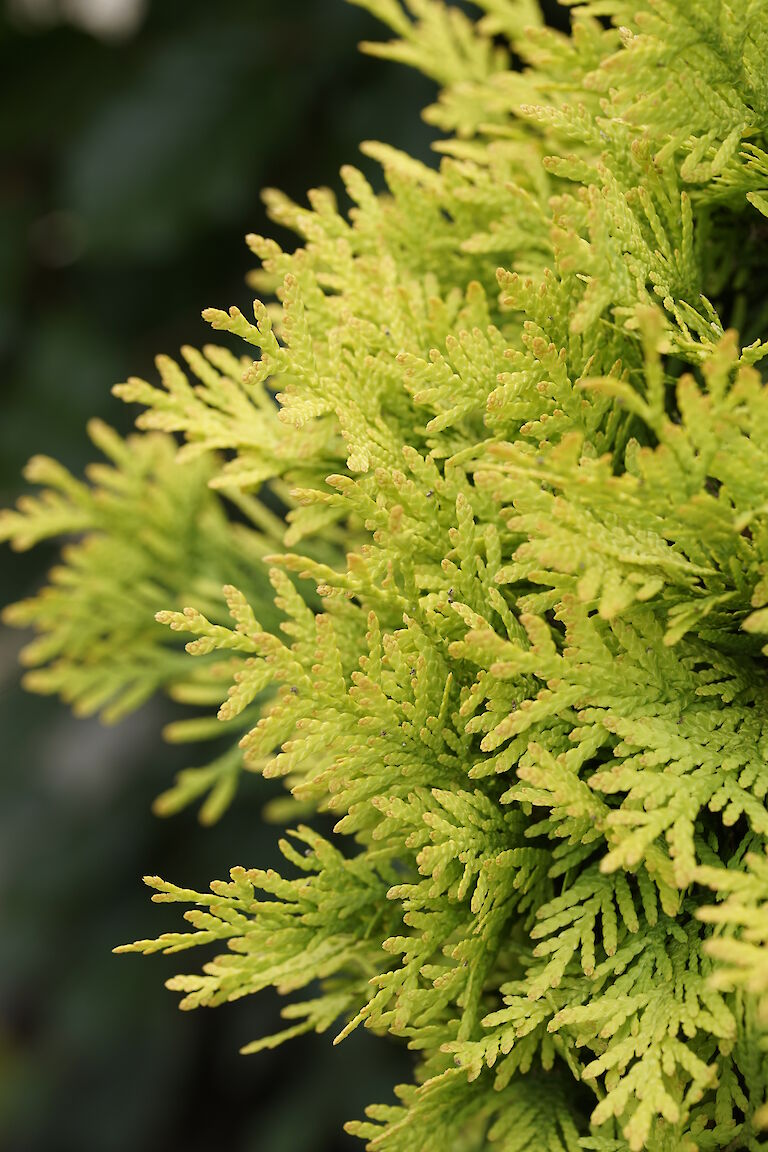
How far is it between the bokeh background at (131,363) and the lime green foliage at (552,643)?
1.10 meters

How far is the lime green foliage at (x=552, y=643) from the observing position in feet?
2.23

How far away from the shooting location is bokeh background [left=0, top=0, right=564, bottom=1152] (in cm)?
208

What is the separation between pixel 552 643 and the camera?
0.70 m

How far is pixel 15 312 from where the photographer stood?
2.36 meters

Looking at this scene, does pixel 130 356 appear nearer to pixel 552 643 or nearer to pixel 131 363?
pixel 131 363

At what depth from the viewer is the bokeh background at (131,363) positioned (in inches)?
81.7

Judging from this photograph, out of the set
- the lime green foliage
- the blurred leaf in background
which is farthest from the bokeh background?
the lime green foliage

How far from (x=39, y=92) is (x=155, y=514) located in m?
1.54

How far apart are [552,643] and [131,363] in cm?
188

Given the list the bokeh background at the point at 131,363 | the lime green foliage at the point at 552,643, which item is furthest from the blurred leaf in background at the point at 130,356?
the lime green foliage at the point at 552,643

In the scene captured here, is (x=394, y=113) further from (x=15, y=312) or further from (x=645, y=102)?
(x=645, y=102)

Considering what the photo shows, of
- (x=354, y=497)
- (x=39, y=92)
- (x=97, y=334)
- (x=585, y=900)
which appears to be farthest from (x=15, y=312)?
(x=585, y=900)

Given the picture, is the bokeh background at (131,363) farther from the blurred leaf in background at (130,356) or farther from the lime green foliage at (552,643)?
the lime green foliage at (552,643)

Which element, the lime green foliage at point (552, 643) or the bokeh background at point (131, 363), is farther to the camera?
the bokeh background at point (131, 363)
